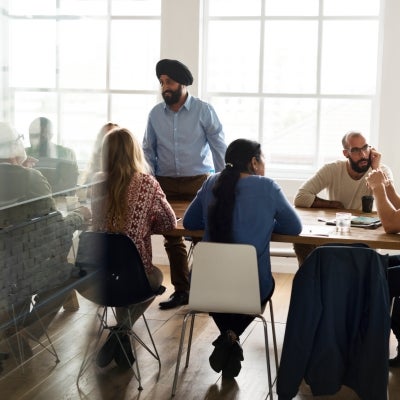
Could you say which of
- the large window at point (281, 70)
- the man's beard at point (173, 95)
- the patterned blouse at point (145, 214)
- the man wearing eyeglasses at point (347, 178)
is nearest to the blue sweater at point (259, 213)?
the patterned blouse at point (145, 214)

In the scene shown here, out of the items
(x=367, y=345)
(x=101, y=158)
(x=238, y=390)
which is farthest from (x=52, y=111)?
(x=238, y=390)

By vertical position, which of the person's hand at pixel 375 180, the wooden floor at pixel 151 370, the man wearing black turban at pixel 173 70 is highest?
the man wearing black turban at pixel 173 70

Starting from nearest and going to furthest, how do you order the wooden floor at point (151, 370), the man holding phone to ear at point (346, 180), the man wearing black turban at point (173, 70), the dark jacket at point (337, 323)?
the wooden floor at point (151, 370) → the dark jacket at point (337, 323) → the man holding phone to ear at point (346, 180) → the man wearing black turban at point (173, 70)

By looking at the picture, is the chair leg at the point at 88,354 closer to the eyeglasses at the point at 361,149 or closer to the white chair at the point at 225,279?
the white chair at the point at 225,279

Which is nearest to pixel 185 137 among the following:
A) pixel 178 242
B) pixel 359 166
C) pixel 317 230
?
pixel 178 242

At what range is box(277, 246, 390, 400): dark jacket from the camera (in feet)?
9.21

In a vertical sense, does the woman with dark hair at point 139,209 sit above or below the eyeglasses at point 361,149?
below

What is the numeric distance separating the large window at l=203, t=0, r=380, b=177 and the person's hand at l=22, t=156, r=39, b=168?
534cm

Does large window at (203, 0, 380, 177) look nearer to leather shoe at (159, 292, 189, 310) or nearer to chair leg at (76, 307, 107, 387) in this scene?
leather shoe at (159, 292, 189, 310)

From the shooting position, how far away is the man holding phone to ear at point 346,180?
4.48m

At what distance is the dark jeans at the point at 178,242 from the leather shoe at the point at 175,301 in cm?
3

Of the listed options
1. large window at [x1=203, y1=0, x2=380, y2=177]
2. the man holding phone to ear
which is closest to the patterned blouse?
the man holding phone to ear

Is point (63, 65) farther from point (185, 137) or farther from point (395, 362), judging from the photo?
point (185, 137)

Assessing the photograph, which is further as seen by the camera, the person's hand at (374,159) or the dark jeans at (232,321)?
the person's hand at (374,159)
